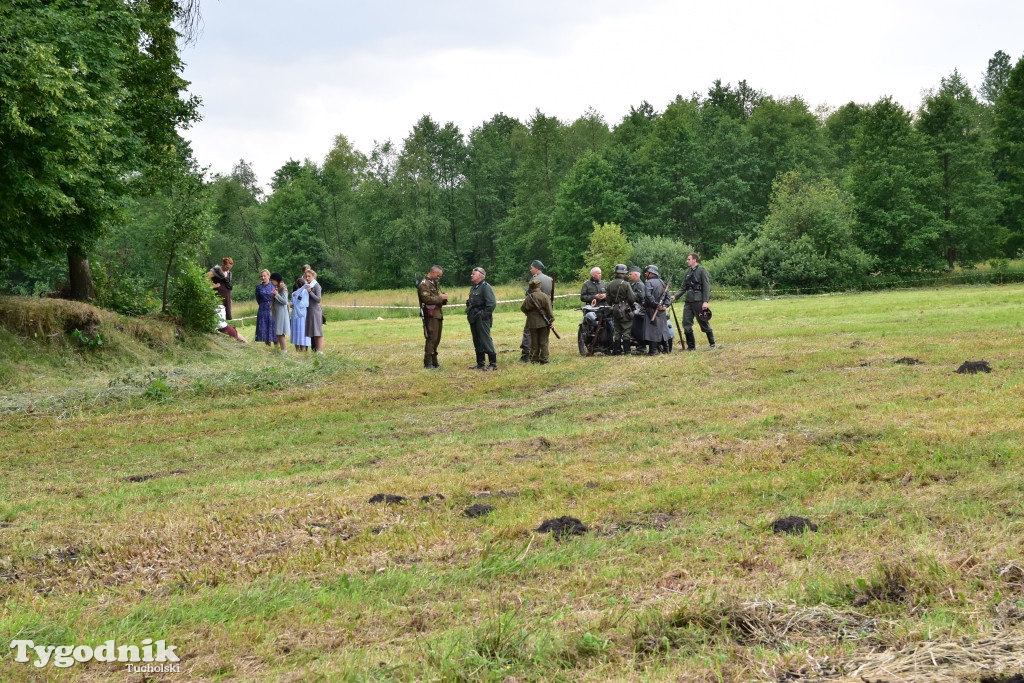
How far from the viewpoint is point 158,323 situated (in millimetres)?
18828

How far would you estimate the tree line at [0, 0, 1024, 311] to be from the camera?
611 inches

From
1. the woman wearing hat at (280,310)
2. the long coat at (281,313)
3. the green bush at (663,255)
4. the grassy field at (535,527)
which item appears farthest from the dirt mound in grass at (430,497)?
the green bush at (663,255)

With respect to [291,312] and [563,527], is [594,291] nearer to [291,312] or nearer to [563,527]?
[291,312]

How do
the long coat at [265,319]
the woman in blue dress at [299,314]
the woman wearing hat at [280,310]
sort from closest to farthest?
the woman in blue dress at [299,314] → the woman wearing hat at [280,310] → the long coat at [265,319]

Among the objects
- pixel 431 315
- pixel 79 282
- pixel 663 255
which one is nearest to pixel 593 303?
pixel 431 315

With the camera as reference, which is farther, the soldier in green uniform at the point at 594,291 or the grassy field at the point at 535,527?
the soldier in green uniform at the point at 594,291

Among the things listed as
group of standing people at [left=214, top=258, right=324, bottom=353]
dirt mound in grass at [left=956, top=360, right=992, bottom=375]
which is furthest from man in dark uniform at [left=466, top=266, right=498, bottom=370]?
dirt mound in grass at [left=956, top=360, right=992, bottom=375]

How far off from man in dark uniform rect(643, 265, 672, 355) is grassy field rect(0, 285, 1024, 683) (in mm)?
4132

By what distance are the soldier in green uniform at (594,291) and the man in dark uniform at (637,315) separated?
777 mm

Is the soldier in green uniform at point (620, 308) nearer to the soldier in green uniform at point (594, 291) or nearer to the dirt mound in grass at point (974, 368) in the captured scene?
the soldier in green uniform at point (594, 291)

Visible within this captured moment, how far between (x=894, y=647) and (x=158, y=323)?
1763 centimetres

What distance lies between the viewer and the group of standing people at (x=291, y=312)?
2172 cm

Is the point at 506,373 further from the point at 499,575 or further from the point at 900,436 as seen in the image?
the point at 499,575

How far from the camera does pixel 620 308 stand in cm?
1906
